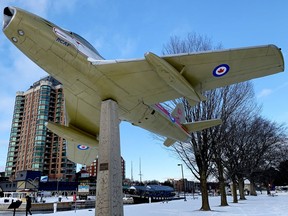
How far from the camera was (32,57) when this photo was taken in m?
8.05

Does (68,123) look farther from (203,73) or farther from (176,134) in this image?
(203,73)

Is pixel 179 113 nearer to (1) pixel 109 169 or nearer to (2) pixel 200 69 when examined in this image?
(2) pixel 200 69

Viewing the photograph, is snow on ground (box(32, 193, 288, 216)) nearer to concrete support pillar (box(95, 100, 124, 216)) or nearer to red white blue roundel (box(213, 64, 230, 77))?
concrete support pillar (box(95, 100, 124, 216))

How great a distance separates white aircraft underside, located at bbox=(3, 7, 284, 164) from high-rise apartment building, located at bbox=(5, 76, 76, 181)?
302ft

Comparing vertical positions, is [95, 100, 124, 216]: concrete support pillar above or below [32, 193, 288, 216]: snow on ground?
above

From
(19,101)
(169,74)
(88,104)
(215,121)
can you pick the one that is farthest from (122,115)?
(19,101)

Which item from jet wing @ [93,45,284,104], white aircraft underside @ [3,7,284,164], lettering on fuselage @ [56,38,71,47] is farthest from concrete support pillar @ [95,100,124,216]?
lettering on fuselage @ [56,38,71,47]

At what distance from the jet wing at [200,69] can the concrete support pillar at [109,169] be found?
1.36 m

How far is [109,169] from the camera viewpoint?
8.01 m

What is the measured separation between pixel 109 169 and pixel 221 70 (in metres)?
5.19

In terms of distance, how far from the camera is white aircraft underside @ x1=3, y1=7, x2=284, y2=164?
25.0 ft

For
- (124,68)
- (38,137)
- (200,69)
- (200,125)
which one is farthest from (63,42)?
(38,137)

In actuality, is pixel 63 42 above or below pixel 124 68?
above

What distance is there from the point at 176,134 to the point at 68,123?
18.2ft
